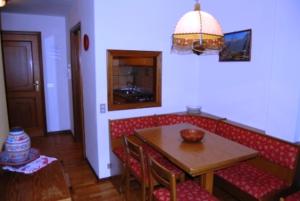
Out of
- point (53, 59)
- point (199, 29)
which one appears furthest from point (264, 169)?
point (53, 59)

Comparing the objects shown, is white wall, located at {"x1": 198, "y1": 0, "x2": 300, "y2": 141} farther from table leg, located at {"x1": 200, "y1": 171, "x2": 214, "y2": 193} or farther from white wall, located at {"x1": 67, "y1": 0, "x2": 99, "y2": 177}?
white wall, located at {"x1": 67, "y1": 0, "x2": 99, "y2": 177}

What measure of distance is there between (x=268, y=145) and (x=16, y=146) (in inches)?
89.5

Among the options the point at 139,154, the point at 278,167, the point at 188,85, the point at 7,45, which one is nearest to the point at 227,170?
the point at 278,167

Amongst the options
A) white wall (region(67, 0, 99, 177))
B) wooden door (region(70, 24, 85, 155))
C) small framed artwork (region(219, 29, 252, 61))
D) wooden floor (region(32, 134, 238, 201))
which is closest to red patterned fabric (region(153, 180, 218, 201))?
Result: wooden floor (region(32, 134, 238, 201))

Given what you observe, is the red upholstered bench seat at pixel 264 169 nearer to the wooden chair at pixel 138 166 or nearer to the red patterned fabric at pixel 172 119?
the wooden chair at pixel 138 166

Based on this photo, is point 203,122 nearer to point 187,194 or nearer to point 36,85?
point 187,194

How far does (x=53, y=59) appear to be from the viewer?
471cm

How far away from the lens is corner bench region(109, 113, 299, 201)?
2070mm

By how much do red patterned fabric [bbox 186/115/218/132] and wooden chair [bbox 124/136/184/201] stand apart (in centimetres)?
86

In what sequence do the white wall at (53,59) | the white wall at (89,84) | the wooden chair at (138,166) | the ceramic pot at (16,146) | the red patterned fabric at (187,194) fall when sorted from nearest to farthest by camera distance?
the ceramic pot at (16,146) < the red patterned fabric at (187,194) < the wooden chair at (138,166) < the white wall at (89,84) < the white wall at (53,59)

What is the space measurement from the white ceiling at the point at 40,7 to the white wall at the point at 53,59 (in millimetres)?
224

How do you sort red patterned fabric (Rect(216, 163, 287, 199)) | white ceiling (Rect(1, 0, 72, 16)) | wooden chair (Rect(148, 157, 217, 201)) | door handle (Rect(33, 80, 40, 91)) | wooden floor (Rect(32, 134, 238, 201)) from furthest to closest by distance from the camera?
door handle (Rect(33, 80, 40, 91)) < white ceiling (Rect(1, 0, 72, 16)) < wooden floor (Rect(32, 134, 238, 201)) < red patterned fabric (Rect(216, 163, 287, 199)) < wooden chair (Rect(148, 157, 217, 201))

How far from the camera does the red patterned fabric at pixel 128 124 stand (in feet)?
9.51

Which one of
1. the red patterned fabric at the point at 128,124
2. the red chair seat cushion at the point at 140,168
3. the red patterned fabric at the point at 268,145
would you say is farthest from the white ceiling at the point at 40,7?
the red patterned fabric at the point at 268,145
